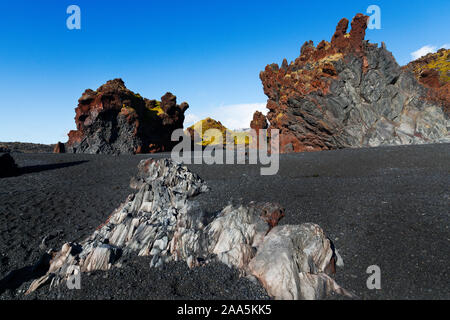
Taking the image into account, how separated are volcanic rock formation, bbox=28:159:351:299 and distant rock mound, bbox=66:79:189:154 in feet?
90.8

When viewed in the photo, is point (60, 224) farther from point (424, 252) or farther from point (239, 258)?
point (424, 252)

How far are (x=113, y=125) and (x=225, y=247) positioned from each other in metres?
32.8

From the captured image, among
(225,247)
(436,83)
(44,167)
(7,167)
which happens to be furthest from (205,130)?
(225,247)

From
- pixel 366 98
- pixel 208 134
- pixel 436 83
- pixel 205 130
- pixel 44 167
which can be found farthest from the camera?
pixel 205 130

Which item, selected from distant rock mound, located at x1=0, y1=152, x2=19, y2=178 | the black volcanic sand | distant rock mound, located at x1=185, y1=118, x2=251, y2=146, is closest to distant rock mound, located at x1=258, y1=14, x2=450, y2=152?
the black volcanic sand

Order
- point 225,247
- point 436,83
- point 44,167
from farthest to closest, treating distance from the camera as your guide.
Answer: point 436,83, point 44,167, point 225,247

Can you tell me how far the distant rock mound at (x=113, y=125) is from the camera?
3189 centimetres

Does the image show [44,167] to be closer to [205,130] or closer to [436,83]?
[205,130]

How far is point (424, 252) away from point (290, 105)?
92.9 ft

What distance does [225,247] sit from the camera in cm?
634

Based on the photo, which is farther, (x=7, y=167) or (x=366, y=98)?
(x=366, y=98)

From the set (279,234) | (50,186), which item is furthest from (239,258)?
(50,186)

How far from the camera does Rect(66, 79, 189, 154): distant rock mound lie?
31891 millimetres

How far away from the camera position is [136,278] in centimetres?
574
